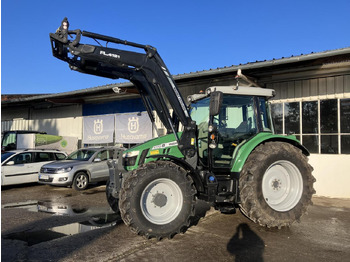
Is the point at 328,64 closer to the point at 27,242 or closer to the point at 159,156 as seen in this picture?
the point at 159,156

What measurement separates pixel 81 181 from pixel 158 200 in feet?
21.4

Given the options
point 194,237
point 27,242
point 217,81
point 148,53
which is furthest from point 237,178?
point 217,81

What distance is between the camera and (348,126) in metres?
8.73

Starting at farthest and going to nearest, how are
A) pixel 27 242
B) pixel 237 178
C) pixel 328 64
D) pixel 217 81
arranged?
pixel 217 81 < pixel 328 64 < pixel 237 178 < pixel 27 242

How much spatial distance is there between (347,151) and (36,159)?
35.4ft

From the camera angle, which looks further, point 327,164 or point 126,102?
point 126,102

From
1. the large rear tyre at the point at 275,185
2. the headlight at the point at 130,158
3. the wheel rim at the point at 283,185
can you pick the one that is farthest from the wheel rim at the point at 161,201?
the wheel rim at the point at 283,185

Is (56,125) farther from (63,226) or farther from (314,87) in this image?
(314,87)

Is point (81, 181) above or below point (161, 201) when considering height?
below

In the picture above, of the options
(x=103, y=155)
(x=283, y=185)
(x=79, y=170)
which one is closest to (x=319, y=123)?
(x=283, y=185)

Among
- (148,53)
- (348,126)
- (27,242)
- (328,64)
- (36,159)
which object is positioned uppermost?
(328,64)

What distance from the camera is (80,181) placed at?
10516 millimetres

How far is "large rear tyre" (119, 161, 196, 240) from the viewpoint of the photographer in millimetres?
4496

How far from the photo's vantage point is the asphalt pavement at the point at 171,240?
418cm
